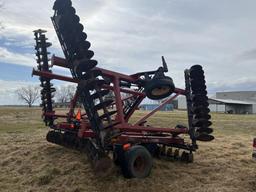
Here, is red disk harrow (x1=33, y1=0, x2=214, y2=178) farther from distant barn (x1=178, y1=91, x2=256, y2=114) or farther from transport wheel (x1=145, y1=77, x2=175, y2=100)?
distant barn (x1=178, y1=91, x2=256, y2=114)

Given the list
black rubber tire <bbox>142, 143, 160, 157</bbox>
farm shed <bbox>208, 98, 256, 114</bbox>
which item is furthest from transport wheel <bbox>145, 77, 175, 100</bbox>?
farm shed <bbox>208, 98, 256, 114</bbox>

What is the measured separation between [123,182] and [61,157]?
93.4 inches

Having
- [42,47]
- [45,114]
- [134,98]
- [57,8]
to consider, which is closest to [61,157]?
[45,114]

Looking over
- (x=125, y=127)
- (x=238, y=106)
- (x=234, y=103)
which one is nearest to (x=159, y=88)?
(x=125, y=127)

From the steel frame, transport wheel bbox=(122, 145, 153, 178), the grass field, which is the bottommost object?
the grass field

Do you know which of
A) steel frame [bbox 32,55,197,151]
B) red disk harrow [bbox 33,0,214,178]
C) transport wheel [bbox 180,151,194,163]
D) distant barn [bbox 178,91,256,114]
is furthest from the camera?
distant barn [bbox 178,91,256,114]

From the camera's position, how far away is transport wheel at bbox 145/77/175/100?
6559 millimetres

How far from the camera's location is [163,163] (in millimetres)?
7309

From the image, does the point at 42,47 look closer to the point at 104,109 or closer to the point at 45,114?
the point at 45,114

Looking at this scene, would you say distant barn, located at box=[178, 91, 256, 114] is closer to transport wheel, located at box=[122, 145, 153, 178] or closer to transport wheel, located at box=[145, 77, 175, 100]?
transport wheel, located at box=[145, 77, 175, 100]

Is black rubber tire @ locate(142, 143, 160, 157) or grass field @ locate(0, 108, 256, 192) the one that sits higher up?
black rubber tire @ locate(142, 143, 160, 157)

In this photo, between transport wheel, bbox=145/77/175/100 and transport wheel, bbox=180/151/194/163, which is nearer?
transport wheel, bbox=145/77/175/100

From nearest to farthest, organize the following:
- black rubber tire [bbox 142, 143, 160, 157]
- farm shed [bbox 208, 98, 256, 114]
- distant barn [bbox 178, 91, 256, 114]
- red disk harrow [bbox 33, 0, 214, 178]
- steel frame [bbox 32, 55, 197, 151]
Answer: red disk harrow [bbox 33, 0, 214, 178] → steel frame [bbox 32, 55, 197, 151] → black rubber tire [bbox 142, 143, 160, 157] → distant barn [bbox 178, 91, 256, 114] → farm shed [bbox 208, 98, 256, 114]

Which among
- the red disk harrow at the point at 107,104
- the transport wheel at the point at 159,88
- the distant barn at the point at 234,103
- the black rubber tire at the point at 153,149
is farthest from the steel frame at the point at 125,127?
the distant barn at the point at 234,103
